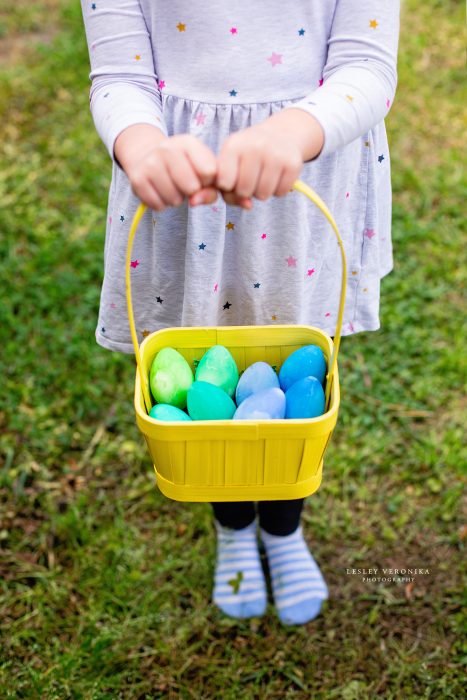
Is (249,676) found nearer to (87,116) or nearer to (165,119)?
(165,119)

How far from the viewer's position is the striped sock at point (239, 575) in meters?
1.57

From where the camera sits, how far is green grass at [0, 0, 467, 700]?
1.49 metres

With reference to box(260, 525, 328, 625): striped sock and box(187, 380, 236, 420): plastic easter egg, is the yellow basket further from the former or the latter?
box(260, 525, 328, 625): striped sock

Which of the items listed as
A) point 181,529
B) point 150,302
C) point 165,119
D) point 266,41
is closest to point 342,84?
point 266,41

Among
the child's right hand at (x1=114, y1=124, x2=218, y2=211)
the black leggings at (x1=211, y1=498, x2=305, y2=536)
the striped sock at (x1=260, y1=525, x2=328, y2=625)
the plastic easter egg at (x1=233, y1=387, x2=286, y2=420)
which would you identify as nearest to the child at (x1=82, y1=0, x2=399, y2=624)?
the child's right hand at (x1=114, y1=124, x2=218, y2=211)

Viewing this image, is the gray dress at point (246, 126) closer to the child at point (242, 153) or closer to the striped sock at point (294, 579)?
the child at point (242, 153)

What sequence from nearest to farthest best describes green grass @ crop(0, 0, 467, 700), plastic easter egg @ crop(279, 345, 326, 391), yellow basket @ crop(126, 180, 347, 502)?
yellow basket @ crop(126, 180, 347, 502) → plastic easter egg @ crop(279, 345, 326, 391) → green grass @ crop(0, 0, 467, 700)

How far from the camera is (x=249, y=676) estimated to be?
148 cm

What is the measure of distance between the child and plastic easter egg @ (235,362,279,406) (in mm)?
174

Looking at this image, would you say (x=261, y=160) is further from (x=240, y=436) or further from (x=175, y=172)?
(x=240, y=436)

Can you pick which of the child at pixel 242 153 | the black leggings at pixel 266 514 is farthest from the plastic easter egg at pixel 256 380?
the black leggings at pixel 266 514

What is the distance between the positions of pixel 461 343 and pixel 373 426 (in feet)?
1.36

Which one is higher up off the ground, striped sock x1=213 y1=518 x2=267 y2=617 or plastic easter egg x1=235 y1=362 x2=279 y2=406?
plastic easter egg x1=235 y1=362 x2=279 y2=406

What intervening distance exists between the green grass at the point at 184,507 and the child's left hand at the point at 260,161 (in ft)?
3.57
